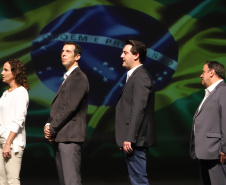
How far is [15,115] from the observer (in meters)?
4.33

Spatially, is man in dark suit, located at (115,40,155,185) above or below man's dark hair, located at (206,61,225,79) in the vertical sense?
below

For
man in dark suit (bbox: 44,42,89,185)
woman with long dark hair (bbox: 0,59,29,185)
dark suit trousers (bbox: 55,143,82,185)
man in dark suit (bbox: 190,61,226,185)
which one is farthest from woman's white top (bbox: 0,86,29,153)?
man in dark suit (bbox: 190,61,226,185)

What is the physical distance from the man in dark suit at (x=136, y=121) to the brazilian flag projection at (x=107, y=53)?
1933mm

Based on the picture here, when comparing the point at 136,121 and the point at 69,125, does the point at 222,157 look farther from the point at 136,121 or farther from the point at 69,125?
the point at 69,125

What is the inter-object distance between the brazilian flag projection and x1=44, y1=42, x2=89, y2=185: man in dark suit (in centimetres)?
187

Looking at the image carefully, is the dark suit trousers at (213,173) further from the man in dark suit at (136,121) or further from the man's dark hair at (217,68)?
the man's dark hair at (217,68)

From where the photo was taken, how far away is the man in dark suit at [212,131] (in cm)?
411

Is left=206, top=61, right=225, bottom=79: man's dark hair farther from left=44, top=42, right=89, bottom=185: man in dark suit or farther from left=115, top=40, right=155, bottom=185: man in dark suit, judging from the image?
left=44, top=42, right=89, bottom=185: man in dark suit

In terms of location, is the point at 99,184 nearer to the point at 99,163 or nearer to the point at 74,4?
the point at 99,163

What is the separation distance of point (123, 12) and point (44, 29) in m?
0.99

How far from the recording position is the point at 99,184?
242 inches

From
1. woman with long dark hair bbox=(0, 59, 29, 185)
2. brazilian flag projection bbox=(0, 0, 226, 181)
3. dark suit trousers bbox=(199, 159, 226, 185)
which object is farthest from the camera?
brazilian flag projection bbox=(0, 0, 226, 181)

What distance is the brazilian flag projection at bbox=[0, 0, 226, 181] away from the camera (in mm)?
6133

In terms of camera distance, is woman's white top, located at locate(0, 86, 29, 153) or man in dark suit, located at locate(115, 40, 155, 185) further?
woman's white top, located at locate(0, 86, 29, 153)
